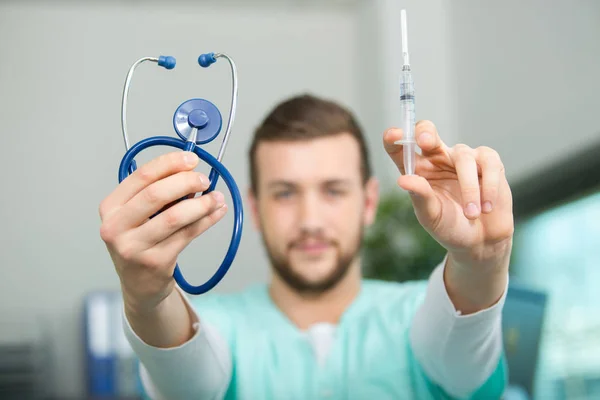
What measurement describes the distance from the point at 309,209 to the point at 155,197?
0.47 metres

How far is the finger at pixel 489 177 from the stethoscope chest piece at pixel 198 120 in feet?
0.84

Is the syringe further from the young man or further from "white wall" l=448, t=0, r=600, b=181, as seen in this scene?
"white wall" l=448, t=0, r=600, b=181

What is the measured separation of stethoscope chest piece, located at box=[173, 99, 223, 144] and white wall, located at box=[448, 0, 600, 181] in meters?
1.35

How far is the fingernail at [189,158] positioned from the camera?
0.62 metres

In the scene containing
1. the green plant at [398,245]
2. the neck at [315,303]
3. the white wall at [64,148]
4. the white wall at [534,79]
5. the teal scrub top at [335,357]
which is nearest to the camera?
the teal scrub top at [335,357]

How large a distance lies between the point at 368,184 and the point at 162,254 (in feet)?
2.07

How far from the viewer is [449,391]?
948mm

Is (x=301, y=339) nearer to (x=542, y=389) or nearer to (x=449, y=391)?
(x=449, y=391)

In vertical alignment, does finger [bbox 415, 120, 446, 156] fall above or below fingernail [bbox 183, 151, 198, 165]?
above

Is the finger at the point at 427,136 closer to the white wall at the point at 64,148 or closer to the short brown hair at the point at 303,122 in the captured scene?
the short brown hair at the point at 303,122

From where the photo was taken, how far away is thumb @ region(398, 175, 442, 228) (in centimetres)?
64

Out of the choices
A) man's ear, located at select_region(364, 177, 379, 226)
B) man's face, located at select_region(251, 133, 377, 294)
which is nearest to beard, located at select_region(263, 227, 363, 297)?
man's face, located at select_region(251, 133, 377, 294)

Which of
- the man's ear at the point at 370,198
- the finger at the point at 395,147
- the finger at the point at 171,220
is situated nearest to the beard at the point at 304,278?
the man's ear at the point at 370,198

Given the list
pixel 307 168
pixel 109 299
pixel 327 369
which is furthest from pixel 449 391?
pixel 109 299
